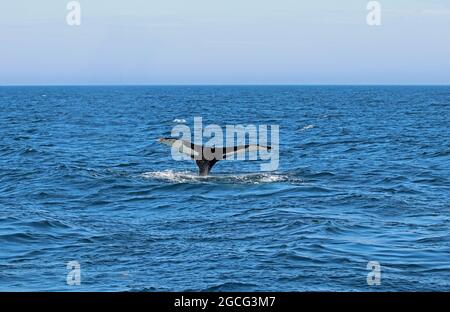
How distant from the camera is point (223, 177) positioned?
86.8 feet

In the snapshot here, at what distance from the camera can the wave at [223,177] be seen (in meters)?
25.6

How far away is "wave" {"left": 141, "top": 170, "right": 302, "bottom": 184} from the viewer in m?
25.6

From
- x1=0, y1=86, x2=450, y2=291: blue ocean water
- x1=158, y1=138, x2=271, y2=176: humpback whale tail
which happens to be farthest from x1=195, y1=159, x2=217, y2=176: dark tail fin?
x1=0, y1=86, x2=450, y2=291: blue ocean water

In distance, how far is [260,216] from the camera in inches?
754

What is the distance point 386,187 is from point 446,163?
9139 mm

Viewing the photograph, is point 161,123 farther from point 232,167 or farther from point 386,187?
point 386,187

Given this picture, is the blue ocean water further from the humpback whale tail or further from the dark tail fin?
the humpback whale tail

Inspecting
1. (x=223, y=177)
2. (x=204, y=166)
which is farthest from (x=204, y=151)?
(x=223, y=177)

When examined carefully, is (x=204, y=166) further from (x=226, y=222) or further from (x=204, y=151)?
(x=226, y=222)

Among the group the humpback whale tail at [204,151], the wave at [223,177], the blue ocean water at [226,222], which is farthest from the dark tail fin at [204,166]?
the blue ocean water at [226,222]

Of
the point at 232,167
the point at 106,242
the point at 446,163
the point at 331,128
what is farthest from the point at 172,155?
the point at 331,128

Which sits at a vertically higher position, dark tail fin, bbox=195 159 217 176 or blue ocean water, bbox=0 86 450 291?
dark tail fin, bbox=195 159 217 176

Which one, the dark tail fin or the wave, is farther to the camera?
the dark tail fin

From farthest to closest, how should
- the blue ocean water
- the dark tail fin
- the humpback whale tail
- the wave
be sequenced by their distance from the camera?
the dark tail fin, the wave, the humpback whale tail, the blue ocean water
